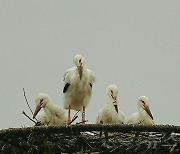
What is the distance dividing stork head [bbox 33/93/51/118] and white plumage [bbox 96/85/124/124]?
697 millimetres

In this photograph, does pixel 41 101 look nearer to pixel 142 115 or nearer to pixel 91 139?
pixel 142 115

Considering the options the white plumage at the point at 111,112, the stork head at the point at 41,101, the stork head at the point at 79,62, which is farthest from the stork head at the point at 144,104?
the stork head at the point at 41,101

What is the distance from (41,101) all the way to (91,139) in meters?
2.83

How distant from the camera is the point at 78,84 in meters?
8.27

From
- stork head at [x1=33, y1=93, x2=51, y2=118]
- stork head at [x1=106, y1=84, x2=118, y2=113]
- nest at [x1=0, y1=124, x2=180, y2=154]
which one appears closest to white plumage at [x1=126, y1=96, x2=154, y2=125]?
stork head at [x1=106, y1=84, x2=118, y2=113]

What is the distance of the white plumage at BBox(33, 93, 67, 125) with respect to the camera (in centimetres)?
805

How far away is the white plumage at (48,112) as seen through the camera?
8055 mm

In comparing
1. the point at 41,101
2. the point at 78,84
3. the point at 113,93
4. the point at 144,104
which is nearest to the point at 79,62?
the point at 78,84

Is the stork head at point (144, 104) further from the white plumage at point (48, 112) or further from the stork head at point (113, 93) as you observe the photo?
the white plumage at point (48, 112)

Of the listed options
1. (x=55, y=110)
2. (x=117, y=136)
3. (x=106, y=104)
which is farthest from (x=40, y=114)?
(x=117, y=136)

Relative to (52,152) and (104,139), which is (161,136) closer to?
(104,139)

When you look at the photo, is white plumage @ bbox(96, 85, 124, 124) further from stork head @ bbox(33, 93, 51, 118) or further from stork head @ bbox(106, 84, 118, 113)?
stork head @ bbox(33, 93, 51, 118)

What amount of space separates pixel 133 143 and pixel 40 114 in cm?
312

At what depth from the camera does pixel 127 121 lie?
8.07 meters
